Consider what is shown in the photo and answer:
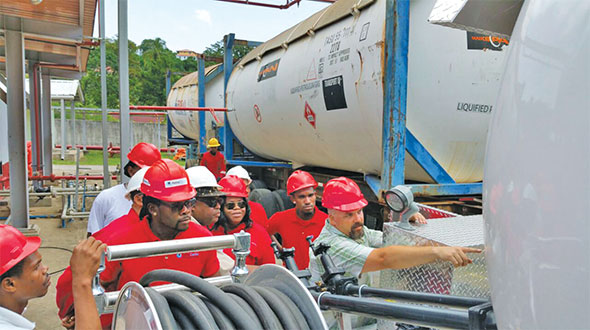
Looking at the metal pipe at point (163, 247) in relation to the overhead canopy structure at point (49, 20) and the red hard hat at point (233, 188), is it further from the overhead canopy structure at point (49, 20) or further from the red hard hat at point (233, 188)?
the overhead canopy structure at point (49, 20)

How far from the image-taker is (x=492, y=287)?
1148 millimetres

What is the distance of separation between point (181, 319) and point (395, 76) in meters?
3.07

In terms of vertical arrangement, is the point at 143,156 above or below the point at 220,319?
above

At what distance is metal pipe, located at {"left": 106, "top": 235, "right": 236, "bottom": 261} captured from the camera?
67.2 inches

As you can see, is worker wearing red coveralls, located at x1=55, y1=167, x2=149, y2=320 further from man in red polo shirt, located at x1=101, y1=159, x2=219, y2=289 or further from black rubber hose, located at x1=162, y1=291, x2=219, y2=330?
black rubber hose, located at x1=162, y1=291, x2=219, y2=330

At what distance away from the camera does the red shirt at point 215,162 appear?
384 inches

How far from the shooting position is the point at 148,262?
252 centimetres

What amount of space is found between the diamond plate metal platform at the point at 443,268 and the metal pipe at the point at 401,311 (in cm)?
67

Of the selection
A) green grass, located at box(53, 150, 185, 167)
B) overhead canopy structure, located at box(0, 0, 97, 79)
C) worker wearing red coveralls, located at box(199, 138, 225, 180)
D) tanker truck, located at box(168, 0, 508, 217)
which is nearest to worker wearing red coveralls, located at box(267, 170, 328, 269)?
tanker truck, located at box(168, 0, 508, 217)

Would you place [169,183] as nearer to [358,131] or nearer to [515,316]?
[515,316]

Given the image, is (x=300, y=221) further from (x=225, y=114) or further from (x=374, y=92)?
(x=225, y=114)

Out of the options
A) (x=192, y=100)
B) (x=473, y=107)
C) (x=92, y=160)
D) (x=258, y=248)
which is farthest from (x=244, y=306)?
(x=92, y=160)

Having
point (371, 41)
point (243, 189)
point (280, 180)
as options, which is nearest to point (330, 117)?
point (371, 41)

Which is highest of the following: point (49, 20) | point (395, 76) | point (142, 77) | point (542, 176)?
point (142, 77)
